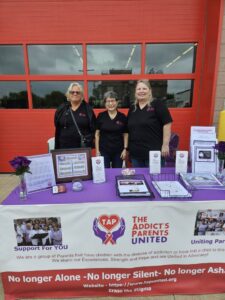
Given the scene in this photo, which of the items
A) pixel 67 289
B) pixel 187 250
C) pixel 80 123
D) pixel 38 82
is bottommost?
pixel 67 289

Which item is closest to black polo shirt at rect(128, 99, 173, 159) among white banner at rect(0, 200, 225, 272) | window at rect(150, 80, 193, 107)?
white banner at rect(0, 200, 225, 272)

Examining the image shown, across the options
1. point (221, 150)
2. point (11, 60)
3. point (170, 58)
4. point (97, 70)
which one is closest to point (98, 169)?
point (221, 150)

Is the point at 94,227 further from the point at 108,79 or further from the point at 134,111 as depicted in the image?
the point at 108,79

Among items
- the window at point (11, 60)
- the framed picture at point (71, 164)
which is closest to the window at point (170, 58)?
the window at point (11, 60)

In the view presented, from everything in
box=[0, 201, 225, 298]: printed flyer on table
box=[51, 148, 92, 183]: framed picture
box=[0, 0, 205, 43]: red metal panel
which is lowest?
box=[0, 201, 225, 298]: printed flyer on table

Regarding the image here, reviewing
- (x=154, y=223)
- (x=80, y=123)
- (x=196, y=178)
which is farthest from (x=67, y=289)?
(x=80, y=123)

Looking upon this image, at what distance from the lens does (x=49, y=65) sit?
371cm

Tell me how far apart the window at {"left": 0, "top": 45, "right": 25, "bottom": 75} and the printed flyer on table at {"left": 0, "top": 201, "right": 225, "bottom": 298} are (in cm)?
313

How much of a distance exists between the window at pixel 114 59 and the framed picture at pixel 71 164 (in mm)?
2471

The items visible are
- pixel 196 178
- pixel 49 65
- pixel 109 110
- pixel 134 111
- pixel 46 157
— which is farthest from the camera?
pixel 49 65

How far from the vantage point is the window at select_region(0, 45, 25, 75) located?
366 centimetres

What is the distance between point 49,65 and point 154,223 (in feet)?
10.8

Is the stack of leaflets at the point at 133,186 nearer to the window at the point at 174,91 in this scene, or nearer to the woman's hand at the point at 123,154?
the woman's hand at the point at 123,154

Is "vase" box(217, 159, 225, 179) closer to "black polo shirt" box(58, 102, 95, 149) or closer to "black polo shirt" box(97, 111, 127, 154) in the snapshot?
"black polo shirt" box(97, 111, 127, 154)
